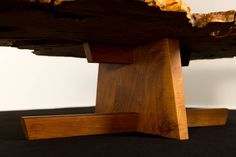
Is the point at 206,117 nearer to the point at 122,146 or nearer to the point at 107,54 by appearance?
the point at 107,54

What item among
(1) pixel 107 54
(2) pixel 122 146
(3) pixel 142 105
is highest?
(1) pixel 107 54

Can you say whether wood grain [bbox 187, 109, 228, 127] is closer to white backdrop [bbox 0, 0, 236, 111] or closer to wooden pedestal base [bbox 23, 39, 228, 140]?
wooden pedestal base [bbox 23, 39, 228, 140]

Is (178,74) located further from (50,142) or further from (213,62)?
(213,62)

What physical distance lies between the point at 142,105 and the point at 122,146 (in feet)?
1.01

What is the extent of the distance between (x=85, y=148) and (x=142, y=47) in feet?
1.55

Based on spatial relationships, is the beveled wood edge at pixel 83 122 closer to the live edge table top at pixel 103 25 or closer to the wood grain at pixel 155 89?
the wood grain at pixel 155 89

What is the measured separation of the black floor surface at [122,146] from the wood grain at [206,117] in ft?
0.63

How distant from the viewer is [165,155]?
0.95m

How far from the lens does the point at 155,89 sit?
1.29 metres

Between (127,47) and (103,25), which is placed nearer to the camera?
(103,25)

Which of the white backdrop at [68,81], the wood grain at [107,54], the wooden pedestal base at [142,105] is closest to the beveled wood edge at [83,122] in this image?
the wooden pedestal base at [142,105]

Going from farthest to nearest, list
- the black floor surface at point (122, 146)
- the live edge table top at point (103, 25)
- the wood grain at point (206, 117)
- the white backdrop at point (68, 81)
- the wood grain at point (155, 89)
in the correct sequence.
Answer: the white backdrop at point (68, 81)
the wood grain at point (206, 117)
the wood grain at point (155, 89)
the black floor surface at point (122, 146)
the live edge table top at point (103, 25)

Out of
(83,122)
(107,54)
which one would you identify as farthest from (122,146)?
(107,54)

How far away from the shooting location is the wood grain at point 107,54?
1.31 meters
